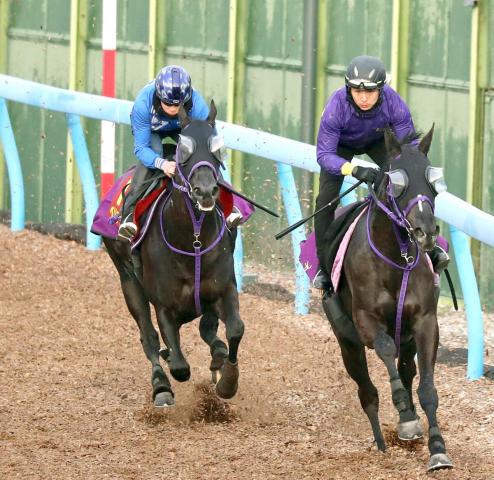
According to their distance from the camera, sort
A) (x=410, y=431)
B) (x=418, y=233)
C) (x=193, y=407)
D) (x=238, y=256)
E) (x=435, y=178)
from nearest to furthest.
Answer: (x=418, y=233), (x=435, y=178), (x=410, y=431), (x=193, y=407), (x=238, y=256)

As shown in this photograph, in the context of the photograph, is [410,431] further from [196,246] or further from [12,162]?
[12,162]

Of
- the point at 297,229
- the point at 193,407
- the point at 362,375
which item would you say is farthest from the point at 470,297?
the point at 297,229

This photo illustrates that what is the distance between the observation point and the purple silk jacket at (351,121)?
30.7ft

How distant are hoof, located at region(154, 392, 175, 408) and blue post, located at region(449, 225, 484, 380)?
6.19ft

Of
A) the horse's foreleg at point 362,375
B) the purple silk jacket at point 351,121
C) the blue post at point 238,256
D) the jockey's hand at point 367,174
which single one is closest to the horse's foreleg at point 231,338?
the horse's foreleg at point 362,375

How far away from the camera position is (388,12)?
43.2 ft

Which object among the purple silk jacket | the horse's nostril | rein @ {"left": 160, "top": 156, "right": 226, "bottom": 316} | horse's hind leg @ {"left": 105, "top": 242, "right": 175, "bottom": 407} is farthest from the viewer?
horse's hind leg @ {"left": 105, "top": 242, "right": 175, "bottom": 407}

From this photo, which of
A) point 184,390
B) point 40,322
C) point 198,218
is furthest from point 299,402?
point 40,322

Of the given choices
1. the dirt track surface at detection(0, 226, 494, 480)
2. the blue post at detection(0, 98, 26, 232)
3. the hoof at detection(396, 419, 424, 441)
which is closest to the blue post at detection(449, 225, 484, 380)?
the dirt track surface at detection(0, 226, 494, 480)

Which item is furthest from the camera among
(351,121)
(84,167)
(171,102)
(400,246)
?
(84,167)

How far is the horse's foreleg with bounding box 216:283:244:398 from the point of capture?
10.0 m

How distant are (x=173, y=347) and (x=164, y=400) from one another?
34cm

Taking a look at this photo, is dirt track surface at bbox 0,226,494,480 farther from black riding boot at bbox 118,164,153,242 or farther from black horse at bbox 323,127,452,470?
black riding boot at bbox 118,164,153,242

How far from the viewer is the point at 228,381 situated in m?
10.1
